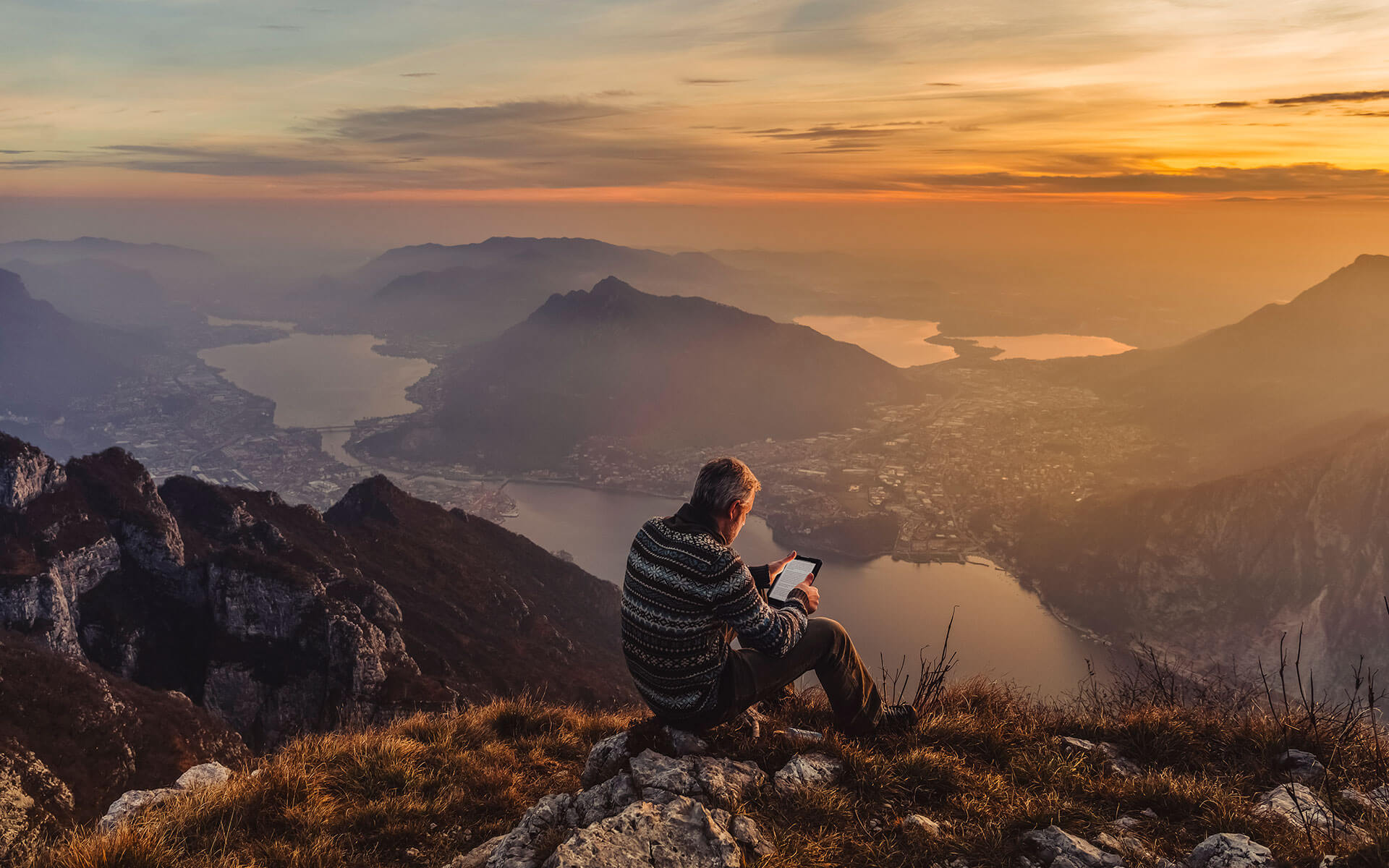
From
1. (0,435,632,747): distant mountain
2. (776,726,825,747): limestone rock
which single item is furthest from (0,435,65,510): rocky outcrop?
(776,726,825,747): limestone rock

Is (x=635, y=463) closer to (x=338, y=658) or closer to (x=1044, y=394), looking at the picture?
(x=1044, y=394)

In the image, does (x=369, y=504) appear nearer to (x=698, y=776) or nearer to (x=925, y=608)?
(x=698, y=776)

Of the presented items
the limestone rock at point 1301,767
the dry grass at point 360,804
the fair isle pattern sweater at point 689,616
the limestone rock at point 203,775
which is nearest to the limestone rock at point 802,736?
the fair isle pattern sweater at point 689,616

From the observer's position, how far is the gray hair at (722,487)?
540cm

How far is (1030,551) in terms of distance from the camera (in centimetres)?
9769

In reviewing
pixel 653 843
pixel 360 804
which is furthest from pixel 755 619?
pixel 360 804

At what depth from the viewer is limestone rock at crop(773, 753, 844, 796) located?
5469mm

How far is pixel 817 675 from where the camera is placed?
5.95 m

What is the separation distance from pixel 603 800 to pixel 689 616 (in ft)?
4.91

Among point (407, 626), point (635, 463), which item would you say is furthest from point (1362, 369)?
point (407, 626)

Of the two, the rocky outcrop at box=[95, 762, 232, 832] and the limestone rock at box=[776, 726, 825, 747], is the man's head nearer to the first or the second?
the limestone rock at box=[776, 726, 825, 747]

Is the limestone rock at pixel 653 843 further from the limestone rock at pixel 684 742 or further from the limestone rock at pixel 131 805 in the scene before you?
the limestone rock at pixel 131 805

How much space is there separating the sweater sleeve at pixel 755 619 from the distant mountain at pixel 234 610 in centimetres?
2700

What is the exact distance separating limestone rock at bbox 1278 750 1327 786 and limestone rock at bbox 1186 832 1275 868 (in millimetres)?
2021
